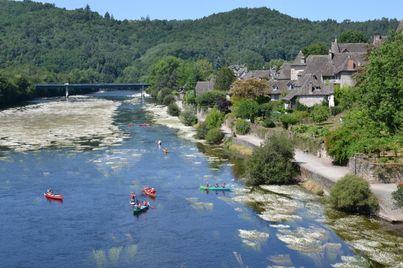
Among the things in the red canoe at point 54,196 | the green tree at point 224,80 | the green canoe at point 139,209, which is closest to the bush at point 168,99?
the green tree at point 224,80

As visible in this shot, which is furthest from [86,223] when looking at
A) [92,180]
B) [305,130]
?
[305,130]

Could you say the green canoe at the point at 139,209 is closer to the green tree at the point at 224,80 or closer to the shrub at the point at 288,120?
the shrub at the point at 288,120

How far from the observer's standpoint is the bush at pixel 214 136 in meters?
90.4

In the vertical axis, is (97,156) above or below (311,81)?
below

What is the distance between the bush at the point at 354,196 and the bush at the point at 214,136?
38257mm

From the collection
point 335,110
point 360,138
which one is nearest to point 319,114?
point 335,110

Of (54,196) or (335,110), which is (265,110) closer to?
(335,110)

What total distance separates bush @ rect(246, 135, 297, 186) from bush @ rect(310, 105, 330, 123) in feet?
71.5

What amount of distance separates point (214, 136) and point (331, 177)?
33382 millimetres

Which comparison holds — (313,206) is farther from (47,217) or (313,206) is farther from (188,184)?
(47,217)

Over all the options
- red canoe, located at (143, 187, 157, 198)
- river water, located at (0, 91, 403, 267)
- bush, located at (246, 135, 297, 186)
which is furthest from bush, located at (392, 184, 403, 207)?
red canoe, located at (143, 187, 157, 198)

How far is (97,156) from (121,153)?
365 centimetres

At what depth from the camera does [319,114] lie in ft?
281

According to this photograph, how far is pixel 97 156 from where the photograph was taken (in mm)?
80188
